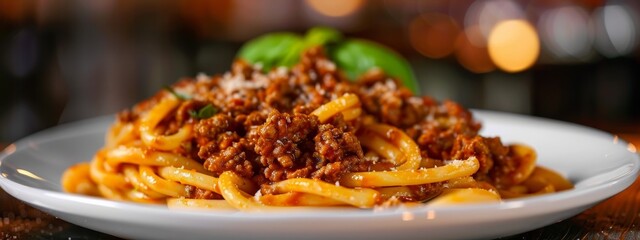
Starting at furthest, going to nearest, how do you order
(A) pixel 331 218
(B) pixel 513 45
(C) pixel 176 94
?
(B) pixel 513 45 → (C) pixel 176 94 → (A) pixel 331 218

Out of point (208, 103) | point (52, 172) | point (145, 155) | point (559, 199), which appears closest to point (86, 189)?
point (52, 172)

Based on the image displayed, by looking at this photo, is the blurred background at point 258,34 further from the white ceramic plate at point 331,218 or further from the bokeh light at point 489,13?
the white ceramic plate at point 331,218

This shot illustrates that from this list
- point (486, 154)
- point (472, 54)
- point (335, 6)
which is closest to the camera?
point (486, 154)

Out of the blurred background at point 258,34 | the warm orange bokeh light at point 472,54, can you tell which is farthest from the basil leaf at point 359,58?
the warm orange bokeh light at point 472,54

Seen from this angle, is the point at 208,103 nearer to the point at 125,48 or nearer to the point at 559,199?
the point at 559,199

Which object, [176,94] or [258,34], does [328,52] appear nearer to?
[176,94]

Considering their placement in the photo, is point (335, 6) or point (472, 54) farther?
point (335, 6)

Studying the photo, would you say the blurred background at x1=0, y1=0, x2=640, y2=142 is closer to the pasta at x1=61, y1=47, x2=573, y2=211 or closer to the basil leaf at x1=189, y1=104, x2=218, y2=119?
the pasta at x1=61, y1=47, x2=573, y2=211

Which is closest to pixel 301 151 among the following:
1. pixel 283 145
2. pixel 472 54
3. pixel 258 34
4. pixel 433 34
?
pixel 283 145
